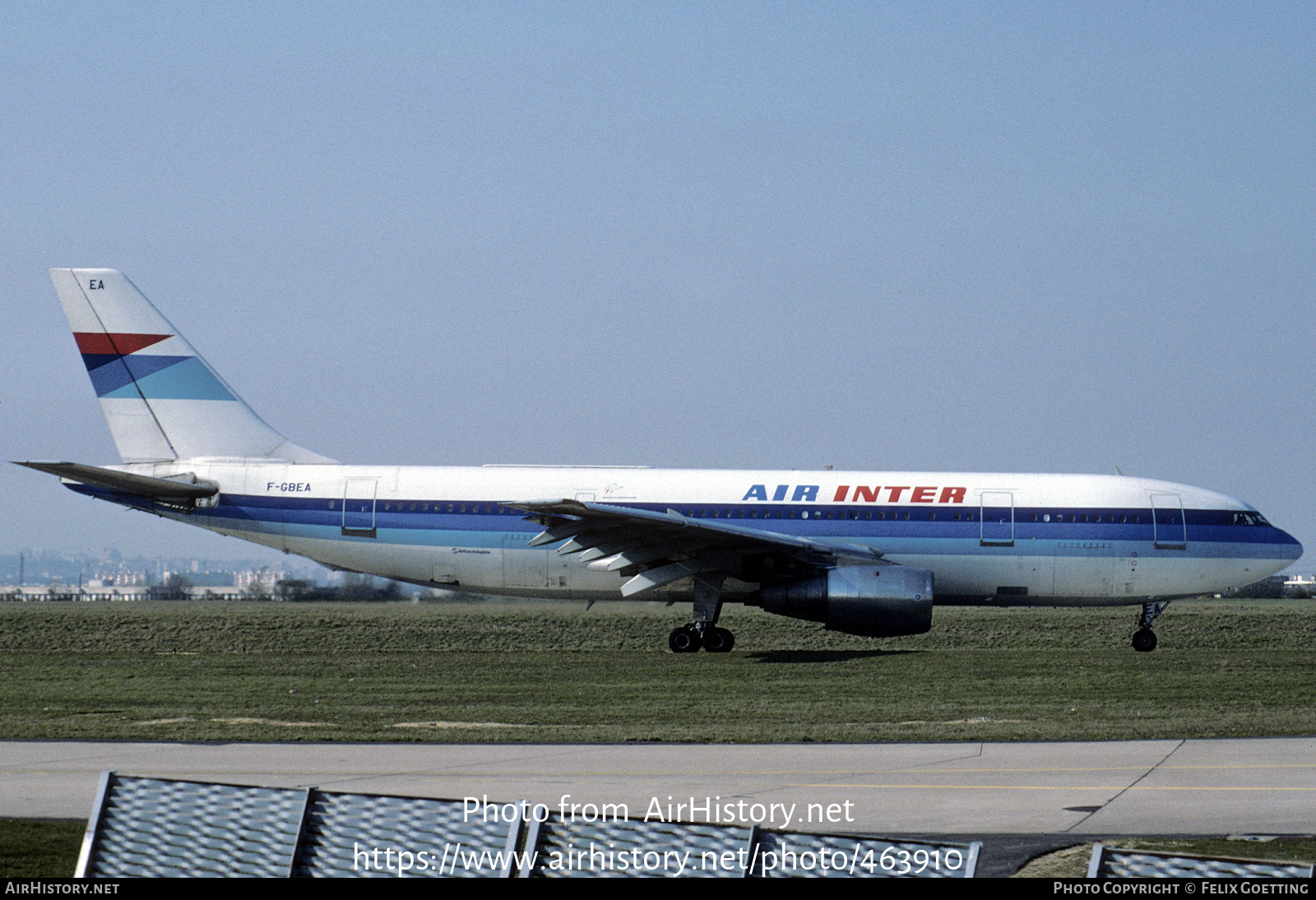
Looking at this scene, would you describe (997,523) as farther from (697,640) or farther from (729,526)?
(697,640)

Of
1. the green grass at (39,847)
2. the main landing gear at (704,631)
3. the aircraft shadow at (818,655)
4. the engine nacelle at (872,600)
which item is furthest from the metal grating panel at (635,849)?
the main landing gear at (704,631)

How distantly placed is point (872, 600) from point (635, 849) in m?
19.8

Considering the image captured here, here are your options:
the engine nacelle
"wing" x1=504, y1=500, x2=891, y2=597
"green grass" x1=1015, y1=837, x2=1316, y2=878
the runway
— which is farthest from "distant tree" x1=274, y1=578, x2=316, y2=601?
"green grass" x1=1015, y1=837, x2=1316, y2=878

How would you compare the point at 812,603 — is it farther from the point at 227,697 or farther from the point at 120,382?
the point at 120,382

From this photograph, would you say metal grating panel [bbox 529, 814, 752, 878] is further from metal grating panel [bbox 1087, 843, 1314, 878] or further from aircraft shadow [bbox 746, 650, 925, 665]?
aircraft shadow [bbox 746, 650, 925, 665]

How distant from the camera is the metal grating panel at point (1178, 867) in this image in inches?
217

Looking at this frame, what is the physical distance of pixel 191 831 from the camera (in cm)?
695

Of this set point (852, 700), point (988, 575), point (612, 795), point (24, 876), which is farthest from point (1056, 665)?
point (24, 876)

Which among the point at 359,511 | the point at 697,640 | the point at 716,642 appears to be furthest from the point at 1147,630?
the point at 359,511

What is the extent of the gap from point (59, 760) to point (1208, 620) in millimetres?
30400

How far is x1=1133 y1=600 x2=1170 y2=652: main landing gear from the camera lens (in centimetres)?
2930

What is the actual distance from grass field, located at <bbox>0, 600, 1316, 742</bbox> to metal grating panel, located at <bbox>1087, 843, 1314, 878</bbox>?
416 inches

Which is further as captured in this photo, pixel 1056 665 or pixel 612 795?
pixel 1056 665

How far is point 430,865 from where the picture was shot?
21.9 feet
